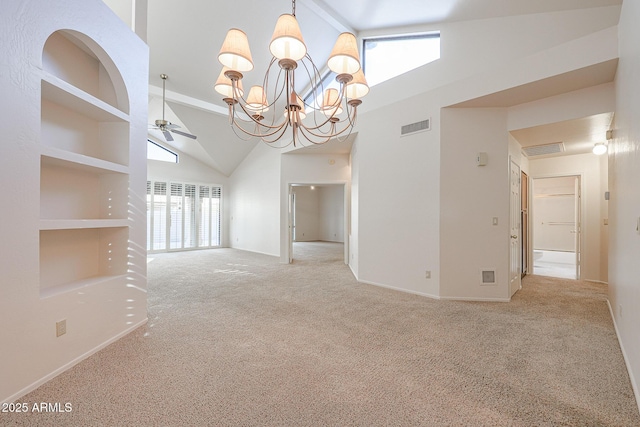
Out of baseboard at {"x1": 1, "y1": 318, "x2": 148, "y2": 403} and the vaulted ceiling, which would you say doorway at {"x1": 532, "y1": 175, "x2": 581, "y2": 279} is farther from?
baseboard at {"x1": 1, "y1": 318, "x2": 148, "y2": 403}

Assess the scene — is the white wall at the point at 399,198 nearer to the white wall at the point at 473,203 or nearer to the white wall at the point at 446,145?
the white wall at the point at 446,145

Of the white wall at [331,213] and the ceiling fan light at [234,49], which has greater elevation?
the ceiling fan light at [234,49]

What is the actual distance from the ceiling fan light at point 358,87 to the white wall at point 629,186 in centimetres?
193

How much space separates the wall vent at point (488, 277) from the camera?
3854mm

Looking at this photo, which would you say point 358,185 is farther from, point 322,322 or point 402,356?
point 402,356

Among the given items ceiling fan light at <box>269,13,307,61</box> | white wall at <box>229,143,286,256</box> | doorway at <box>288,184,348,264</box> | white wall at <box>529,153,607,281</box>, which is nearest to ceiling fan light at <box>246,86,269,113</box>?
ceiling fan light at <box>269,13,307,61</box>

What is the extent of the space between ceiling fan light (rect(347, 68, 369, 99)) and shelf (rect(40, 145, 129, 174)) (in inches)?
89.7

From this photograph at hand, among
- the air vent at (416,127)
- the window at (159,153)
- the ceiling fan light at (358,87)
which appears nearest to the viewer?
the ceiling fan light at (358,87)

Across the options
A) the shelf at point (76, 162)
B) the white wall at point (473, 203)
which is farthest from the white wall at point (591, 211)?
the shelf at point (76, 162)

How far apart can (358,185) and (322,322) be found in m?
2.64

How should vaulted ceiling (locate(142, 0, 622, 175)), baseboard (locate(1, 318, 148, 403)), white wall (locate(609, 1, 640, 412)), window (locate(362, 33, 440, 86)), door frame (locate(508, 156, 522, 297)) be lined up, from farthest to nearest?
window (locate(362, 33, 440, 86)) < door frame (locate(508, 156, 522, 297)) < vaulted ceiling (locate(142, 0, 622, 175)) < white wall (locate(609, 1, 640, 412)) < baseboard (locate(1, 318, 148, 403))

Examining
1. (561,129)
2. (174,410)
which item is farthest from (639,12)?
(174,410)

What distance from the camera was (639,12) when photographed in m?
1.91

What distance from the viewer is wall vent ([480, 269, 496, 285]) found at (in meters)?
3.85
